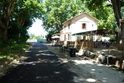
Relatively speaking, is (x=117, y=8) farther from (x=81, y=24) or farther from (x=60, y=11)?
(x=60, y=11)

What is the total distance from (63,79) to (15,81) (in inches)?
92.8

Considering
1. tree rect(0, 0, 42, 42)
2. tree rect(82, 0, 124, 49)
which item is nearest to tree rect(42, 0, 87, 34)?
tree rect(0, 0, 42, 42)

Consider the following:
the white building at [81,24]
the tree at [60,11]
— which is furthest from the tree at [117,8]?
the tree at [60,11]

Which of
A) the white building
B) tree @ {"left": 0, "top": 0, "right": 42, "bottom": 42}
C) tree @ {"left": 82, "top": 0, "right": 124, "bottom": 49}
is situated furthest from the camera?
the white building

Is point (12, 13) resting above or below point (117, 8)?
Result: above

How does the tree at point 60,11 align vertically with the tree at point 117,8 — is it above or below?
above

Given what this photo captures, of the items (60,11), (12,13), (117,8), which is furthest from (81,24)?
(117,8)

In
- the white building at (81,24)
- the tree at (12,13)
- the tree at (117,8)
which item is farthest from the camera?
the white building at (81,24)

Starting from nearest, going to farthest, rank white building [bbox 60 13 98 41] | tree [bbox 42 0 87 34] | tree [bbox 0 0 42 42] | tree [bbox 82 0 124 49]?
tree [bbox 82 0 124 49], tree [bbox 0 0 42 42], white building [bbox 60 13 98 41], tree [bbox 42 0 87 34]

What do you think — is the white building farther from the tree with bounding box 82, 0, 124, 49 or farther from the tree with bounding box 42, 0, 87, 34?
the tree with bounding box 82, 0, 124, 49

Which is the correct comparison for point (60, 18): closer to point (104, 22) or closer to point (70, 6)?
point (70, 6)

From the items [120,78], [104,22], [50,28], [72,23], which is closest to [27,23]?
[72,23]

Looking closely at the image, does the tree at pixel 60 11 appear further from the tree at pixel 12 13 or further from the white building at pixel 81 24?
the tree at pixel 12 13

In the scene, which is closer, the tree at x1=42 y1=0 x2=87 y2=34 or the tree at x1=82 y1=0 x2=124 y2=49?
the tree at x1=82 y1=0 x2=124 y2=49
